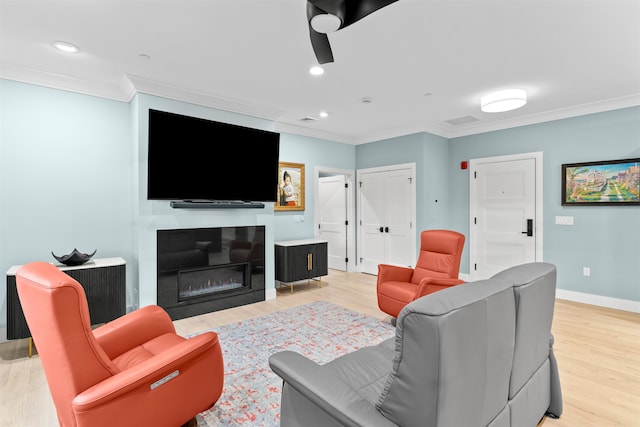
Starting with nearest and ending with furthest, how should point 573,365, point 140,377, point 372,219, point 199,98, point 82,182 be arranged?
point 140,377 < point 573,365 < point 82,182 < point 199,98 < point 372,219

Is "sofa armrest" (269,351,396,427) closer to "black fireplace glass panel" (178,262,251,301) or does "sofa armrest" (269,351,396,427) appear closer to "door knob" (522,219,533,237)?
"black fireplace glass panel" (178,262,251,301)

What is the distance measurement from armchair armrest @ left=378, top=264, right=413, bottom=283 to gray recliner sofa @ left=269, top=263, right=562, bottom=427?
6.26 ft

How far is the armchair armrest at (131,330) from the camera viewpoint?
2.06m

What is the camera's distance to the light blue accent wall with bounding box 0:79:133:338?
321 cm

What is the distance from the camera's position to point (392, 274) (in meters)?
3.78

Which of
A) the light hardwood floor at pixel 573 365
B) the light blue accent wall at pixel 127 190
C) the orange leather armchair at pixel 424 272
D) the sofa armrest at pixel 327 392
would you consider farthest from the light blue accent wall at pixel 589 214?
the sofa armrest at pixel 327 392

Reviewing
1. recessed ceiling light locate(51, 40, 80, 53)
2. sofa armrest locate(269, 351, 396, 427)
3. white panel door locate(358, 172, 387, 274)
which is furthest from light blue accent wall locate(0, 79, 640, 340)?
sofa armrest locate(269, 351, 396, 427)

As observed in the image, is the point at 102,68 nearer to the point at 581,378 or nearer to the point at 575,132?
the point at 581,378

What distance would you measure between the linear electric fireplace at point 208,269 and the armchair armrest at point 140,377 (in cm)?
221

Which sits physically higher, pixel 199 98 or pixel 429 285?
pixel 199 98

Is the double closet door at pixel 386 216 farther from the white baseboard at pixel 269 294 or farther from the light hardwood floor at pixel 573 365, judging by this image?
the white baseboard at pixel 269 294

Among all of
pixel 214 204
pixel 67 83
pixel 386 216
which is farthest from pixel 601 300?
pixel 67 83

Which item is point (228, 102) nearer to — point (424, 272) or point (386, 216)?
point (424, 272)

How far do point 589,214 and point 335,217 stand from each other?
409cm
